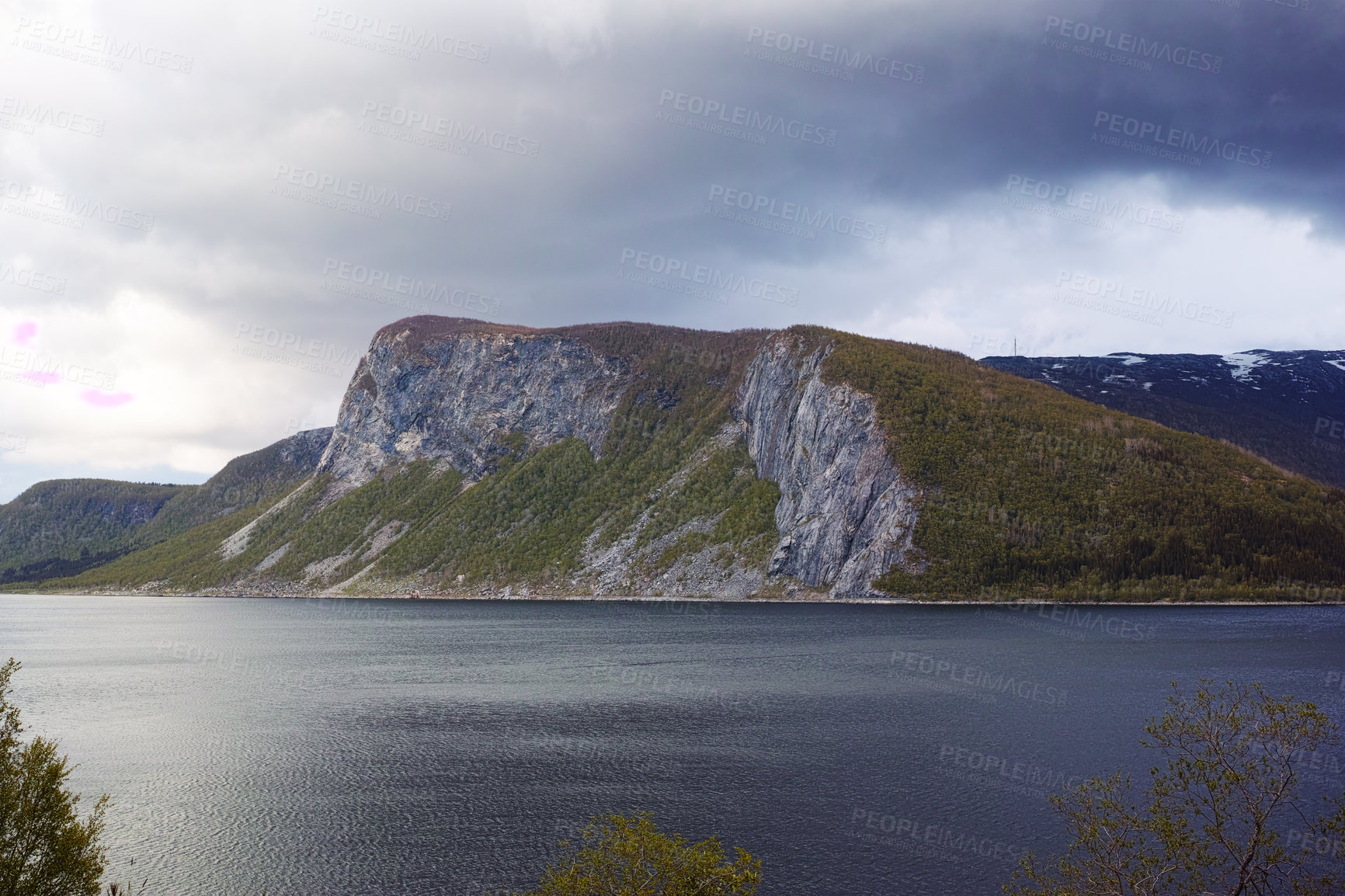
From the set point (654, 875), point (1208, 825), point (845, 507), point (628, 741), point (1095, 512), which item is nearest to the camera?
point (654, 875)

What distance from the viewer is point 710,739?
56969mm

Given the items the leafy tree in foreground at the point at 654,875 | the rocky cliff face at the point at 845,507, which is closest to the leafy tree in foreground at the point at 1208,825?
the leafy tree in foreground at the point at 654,875

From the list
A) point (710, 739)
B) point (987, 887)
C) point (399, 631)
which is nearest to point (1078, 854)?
point (987, 887)

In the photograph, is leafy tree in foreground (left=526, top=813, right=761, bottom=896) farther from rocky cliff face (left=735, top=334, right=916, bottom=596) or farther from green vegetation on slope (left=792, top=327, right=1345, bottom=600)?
rocky cliff face (left=735, top=334, right=916, bottom=596)

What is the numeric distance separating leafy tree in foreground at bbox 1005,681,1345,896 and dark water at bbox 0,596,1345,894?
360 centimetres

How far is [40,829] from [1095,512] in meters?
181

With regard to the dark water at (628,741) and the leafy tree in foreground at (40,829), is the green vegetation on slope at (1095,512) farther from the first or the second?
the leafy tree in foreground at (40,829)

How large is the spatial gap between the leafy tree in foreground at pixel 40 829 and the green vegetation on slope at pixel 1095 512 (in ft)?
494

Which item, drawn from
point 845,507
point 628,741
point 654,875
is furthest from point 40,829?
point 845,507

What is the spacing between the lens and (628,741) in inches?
2242

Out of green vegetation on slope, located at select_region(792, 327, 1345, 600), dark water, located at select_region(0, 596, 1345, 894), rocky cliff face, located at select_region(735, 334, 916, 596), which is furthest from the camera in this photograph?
rocky cliff face, located at select_region(735, 334, 916, 596)

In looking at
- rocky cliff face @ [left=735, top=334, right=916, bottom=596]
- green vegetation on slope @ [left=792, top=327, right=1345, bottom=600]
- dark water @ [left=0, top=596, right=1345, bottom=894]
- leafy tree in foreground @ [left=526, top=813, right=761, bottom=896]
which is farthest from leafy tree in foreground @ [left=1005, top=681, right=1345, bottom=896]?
rocky cliff face @ [left=735, top=334, right=916, bottom=596]

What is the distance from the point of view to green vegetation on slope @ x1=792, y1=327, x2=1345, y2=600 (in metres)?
155

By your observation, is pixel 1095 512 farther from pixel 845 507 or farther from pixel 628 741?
pixel 628 741
